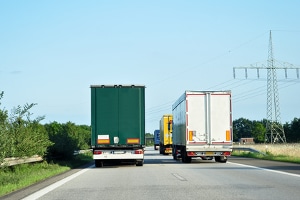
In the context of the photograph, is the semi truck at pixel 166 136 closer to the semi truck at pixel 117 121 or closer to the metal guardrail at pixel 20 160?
the semi truck at pixel 117 121

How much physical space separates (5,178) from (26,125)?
26.2 feet

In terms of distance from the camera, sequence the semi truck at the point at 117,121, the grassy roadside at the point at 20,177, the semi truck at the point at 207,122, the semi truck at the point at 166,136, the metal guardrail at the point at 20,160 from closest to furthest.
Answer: the grassy roadside at the point at 20,177 → the metal guardrail at the point at 20,160 → the semi truck at the point at 117,121 → the semi truck at the point at 207,122 → the semi truck at the point at 166,136

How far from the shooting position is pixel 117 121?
25641 millimetres

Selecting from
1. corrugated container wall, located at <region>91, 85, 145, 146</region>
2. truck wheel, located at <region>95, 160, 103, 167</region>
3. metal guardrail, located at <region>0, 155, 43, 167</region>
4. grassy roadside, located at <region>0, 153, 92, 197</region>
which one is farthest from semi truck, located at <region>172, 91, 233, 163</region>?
metal guardrail, located at <region>0, 155, 43, 167</region>

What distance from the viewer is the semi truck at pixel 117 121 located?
83.6 feet

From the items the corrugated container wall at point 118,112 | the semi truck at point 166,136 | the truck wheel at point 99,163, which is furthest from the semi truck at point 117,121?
the semi truck at point 166,136

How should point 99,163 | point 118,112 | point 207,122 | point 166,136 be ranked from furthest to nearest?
point 166,136 < point 207,122 < point 99,163 < point 118,112

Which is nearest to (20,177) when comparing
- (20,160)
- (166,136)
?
(20,160)

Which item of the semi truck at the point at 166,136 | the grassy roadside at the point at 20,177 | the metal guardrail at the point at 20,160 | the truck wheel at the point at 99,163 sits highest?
the semi truck at the point at 166,136

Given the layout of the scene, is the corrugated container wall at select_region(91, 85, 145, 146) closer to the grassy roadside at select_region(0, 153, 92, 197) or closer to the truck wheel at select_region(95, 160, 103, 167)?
the truck wheel at select_region(95, 160, 103, 167)

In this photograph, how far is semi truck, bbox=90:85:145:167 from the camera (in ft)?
83.6

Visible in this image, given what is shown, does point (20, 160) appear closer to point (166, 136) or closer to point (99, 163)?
point (99, 163)

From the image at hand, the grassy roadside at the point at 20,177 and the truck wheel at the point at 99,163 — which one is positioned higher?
the truck wheel at the point at 99,163

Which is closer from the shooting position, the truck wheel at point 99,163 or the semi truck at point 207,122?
the truck wheel at point 99,163
